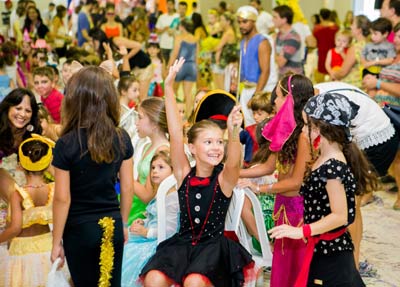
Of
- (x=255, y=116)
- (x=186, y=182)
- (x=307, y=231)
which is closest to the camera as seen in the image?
(x=307, y=231)

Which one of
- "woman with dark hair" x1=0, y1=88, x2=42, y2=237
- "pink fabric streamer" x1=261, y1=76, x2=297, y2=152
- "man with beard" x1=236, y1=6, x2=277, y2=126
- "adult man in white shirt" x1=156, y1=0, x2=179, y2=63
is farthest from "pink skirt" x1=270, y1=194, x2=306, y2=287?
"adult man in white shirt" x1=156, y1=0, x2=179, y2=63

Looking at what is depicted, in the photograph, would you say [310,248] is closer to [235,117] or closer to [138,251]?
[235,117]

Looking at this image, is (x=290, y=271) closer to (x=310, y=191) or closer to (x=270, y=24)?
(x=310, y=191)

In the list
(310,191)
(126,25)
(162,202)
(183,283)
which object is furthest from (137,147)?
(126,25)

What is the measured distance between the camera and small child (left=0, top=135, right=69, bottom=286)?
146 inches

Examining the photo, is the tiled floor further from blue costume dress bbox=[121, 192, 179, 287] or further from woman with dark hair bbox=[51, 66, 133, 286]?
woman with dark hair bbox=[51, 66, 133, 286]

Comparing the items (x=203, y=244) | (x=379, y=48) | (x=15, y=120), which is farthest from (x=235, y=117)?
(x=379, y=48)

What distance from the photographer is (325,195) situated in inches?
121

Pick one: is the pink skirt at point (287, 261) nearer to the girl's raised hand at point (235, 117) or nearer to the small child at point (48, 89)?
the girl's raised hand at point (235, 117)

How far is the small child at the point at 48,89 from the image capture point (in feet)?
20.4

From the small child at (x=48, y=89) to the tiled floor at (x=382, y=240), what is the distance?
2.89 metres

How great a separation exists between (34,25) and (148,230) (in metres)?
9.77

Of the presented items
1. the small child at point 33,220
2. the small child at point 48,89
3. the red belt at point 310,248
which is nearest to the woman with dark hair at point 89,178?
the small child at point 33,220

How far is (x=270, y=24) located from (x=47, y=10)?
6.68 meters
